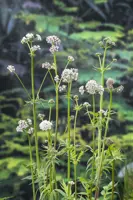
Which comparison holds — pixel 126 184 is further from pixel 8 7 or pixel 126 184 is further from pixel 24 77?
pixel 8 7

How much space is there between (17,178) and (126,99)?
0.61m

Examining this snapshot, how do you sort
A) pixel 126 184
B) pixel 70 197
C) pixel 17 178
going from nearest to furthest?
1. pixel 70 197
2. pixel 126 184
3. pixel 17 178

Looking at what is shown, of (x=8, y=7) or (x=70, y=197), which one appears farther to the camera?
(x=8, y=7)

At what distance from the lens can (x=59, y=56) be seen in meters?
1.71

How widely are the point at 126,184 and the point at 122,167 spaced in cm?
27

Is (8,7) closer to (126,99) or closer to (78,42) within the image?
(78,42)

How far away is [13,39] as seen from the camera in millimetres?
1704

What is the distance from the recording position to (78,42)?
5.65ft

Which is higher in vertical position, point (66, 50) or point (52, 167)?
point (66, 50)

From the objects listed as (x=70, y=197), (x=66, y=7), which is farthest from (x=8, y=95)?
(x=70, y=197)

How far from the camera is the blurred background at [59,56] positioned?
64.7 inches

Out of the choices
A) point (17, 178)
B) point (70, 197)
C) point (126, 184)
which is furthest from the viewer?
point (17, 178)

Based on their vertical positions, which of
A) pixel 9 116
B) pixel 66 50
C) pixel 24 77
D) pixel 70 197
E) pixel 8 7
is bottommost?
pixel 70 197

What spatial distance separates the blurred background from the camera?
1.64 meters
